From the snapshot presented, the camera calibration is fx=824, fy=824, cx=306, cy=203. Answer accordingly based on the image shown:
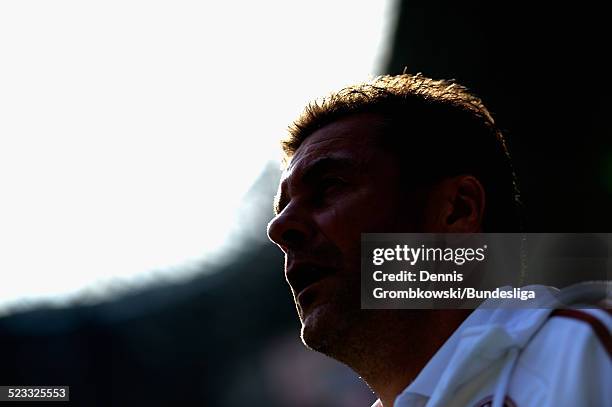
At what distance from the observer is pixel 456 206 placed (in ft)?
8.18

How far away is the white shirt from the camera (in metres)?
1.54

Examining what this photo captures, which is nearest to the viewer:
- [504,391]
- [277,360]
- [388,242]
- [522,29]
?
[504,391]

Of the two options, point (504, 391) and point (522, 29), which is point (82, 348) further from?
point (504, 391)

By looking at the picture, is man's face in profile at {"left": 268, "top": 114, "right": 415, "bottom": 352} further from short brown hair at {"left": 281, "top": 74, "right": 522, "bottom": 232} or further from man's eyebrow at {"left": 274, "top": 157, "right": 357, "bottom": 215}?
short brown hair at {"left": 281, "top": 74, "right": 522, "bottom": 232}

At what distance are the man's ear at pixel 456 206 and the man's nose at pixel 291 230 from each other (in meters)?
0.36

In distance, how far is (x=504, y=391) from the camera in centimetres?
170

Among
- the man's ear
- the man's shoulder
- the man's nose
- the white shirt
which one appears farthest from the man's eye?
the man's shoulder

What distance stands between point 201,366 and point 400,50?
1403 centimetres

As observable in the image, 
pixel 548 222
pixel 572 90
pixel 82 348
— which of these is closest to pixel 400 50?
pixel 572 90

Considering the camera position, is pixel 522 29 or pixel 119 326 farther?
pixel 119 326

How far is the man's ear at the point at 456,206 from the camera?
8.11 feet

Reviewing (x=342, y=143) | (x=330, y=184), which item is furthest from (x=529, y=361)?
(x=342, y=143)

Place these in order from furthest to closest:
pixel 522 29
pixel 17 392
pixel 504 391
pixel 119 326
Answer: pixel 119 326 < pixel 522 29 < pixel 17 392 < pixel 504 391

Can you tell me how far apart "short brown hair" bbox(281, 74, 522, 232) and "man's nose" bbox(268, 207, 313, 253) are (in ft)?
1.20
